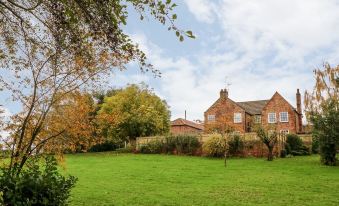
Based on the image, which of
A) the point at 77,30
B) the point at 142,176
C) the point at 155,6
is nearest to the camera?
the point at 155,6

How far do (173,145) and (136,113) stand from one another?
368 inches

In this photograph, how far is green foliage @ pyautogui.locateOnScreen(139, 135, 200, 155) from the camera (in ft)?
125

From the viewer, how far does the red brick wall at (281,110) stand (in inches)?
2183

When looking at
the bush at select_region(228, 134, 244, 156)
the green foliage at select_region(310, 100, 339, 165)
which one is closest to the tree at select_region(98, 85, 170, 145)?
the bush at select_region(228, 134, 244, 156)

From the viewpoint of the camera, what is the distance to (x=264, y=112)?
57594 millimetres

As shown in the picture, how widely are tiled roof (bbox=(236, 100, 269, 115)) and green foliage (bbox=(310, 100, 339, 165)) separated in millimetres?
31696

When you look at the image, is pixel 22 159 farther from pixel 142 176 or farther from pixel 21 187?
pixel 142 176

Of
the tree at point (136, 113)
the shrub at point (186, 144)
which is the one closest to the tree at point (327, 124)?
the shrub at point (186, 144)

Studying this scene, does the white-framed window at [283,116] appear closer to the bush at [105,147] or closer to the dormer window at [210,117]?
the dormer window at [210,117]

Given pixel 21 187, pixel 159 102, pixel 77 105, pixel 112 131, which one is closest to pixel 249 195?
pixel 77 105

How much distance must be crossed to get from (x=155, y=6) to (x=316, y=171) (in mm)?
19353

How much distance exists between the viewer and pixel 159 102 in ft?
172

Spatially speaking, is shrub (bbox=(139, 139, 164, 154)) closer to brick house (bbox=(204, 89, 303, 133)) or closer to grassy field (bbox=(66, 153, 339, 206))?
brick house (bbox=(204, 89, 303, 133))

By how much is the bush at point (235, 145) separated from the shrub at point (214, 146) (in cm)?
102
